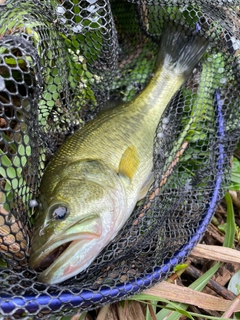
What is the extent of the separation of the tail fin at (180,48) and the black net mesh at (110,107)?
39mm

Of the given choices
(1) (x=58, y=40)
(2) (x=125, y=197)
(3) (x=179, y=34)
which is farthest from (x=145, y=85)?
(2) (x=125, y=197)

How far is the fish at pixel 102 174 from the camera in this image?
173cm

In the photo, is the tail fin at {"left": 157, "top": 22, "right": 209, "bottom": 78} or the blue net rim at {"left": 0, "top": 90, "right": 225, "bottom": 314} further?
the tail fin at {"left": 157, "top": 22, "right": 209, "bottom": 78}

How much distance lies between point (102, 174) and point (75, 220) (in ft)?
1.29

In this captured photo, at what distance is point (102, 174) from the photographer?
82.6 inches

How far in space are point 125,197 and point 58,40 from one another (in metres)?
1.04

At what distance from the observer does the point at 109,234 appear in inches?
74.9

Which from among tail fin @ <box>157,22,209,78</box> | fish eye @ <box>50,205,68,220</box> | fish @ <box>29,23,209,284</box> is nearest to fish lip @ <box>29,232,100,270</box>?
fish @ <box>29,23,209,284</box>

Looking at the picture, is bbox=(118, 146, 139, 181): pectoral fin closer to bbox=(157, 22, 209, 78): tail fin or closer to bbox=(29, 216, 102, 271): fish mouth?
bbox=(29, 216, 102, 271): fish mouth

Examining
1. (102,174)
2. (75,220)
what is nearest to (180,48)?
(102,174)

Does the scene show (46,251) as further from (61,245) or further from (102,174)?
(102,174)

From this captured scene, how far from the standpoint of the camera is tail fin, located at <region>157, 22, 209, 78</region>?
263 centimetres

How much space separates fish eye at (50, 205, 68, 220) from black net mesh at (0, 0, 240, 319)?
169 mm

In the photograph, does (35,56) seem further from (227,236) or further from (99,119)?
(227,236)
